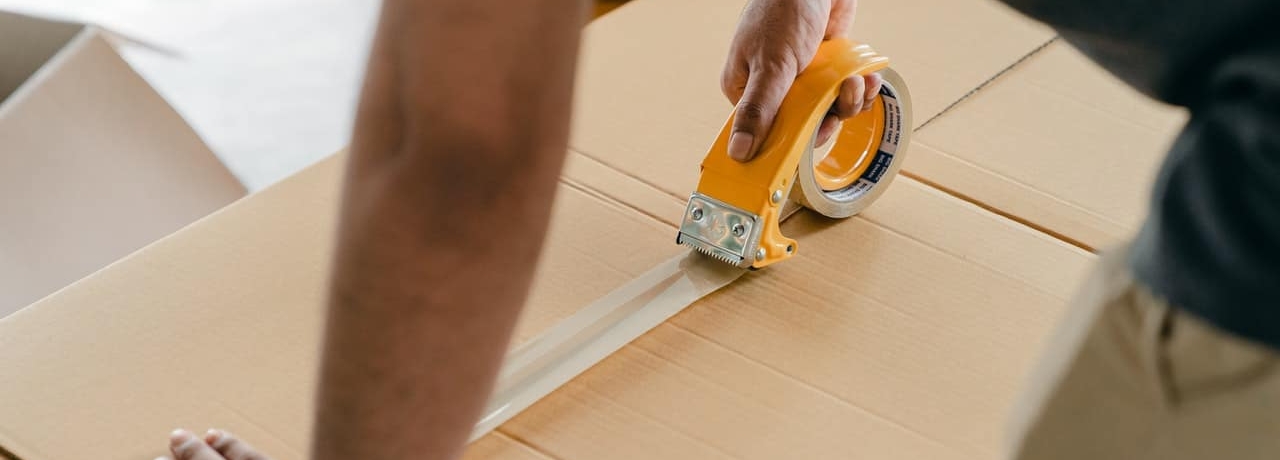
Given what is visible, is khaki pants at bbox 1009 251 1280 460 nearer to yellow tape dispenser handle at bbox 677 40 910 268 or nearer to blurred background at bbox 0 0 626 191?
yellow tape dispenser handle at bbox 677 40 910 268

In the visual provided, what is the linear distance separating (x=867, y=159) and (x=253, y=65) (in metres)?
1.36

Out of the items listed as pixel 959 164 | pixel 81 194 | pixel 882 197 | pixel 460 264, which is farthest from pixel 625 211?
pixel 460 264

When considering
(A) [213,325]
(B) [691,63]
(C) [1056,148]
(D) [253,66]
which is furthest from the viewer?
(D) [253,66]

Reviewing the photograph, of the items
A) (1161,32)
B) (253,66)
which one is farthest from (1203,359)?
(253,66)

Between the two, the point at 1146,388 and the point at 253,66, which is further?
the point at 253,66

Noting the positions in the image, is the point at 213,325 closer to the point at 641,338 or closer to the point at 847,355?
the point at 641,338

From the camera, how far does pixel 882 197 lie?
132cm

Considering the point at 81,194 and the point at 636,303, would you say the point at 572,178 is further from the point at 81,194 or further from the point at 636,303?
→ the point at 81,194

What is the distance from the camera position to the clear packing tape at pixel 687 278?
1.03m

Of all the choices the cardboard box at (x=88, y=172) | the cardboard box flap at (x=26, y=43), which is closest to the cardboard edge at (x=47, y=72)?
the cardboard box at (x=88, y=172)

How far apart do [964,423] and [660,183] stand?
43 cm

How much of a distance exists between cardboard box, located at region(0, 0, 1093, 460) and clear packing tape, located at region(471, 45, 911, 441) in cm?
1

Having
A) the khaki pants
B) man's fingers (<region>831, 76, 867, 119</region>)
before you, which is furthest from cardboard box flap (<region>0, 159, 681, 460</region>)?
the khaki pants

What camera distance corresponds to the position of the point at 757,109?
113cm
